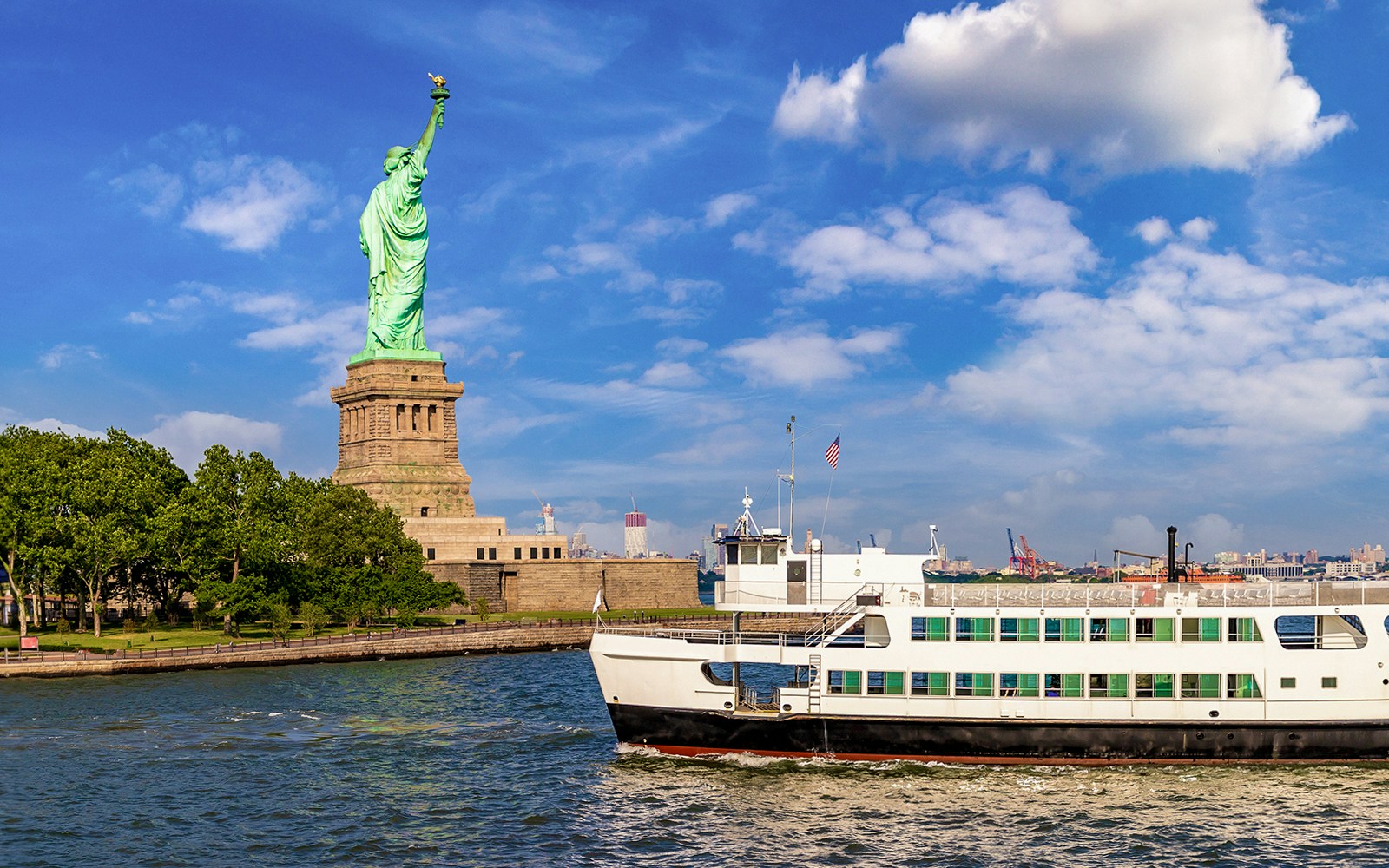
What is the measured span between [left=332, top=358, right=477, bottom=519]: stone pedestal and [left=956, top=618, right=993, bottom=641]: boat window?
3502 inches

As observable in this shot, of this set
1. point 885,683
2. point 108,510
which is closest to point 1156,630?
point 885,683

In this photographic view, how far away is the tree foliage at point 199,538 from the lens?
9675 centimetres

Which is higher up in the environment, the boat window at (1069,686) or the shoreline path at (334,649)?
the boat window at (1069,686)

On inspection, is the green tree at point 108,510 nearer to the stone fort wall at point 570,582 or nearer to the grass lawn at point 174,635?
the grass lawn at point 174,635

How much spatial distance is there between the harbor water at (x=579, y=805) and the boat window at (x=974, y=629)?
482 cm

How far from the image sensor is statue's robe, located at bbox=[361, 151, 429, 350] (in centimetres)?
13862

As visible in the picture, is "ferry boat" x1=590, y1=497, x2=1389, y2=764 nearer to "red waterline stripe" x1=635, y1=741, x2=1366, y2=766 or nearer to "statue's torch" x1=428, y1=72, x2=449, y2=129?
"red waterline stripe" x1=635, y1=741, x2=1366, y2=766

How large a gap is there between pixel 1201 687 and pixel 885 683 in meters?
11.5

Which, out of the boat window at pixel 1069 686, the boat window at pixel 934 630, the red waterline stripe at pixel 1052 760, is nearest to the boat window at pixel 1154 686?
the boat window at pixel 1069 686

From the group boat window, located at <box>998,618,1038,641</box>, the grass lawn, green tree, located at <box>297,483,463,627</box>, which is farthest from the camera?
green tree, located at <box>297,483,463,627</box>

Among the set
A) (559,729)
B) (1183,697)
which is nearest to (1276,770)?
(1183,697)

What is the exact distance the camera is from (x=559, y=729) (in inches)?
2410

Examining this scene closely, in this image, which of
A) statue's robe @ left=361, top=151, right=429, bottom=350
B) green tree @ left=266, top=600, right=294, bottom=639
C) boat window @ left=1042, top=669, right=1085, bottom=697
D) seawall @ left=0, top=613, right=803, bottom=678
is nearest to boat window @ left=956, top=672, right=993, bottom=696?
boat window @ left=1042, top=669, right=1085, bottom=697

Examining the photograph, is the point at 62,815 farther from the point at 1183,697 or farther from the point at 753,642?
the point at 1183,697
